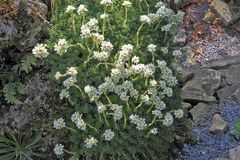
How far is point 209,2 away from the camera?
845 cm

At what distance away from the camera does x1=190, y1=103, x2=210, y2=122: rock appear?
19.5 feet

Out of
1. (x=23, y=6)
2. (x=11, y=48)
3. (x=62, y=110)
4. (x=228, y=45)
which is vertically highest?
(x=23, y=6)

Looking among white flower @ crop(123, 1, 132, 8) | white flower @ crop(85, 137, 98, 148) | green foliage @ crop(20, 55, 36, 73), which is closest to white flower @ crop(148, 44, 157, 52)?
white flower @ crop(123, 1, 132, 8)

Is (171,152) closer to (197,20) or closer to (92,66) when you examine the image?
(92,66)

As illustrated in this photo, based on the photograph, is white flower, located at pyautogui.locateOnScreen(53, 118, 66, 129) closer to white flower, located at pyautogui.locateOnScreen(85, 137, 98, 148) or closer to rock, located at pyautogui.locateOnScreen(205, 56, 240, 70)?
white flower, located at pyautogui.locateOnScreen(85, 137, 98, 148)

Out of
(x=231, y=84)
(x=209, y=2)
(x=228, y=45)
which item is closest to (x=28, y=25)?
(x=231, y=84)

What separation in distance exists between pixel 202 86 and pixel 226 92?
312 millimetres

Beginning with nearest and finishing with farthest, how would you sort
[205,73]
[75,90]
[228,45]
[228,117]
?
[75,90] → [228,117] → [205,73] → [228,45]

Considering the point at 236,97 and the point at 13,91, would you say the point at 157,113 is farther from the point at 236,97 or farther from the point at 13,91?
the point at 236,97

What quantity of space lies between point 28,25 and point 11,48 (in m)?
0.29

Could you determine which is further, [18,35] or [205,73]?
[205,73]

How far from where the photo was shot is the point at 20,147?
4875 millimetres

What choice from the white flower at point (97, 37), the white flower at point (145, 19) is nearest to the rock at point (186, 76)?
the white flower at point (145, 19)

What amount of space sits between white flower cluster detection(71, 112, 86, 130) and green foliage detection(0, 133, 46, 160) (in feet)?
1.69
